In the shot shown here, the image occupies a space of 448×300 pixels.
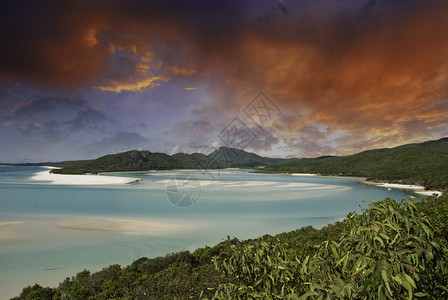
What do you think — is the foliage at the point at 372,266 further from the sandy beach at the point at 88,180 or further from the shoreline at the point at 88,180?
the sandy beach at the point at 88,180

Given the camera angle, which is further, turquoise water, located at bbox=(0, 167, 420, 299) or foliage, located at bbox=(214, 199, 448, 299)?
turquoise water, located at bbox=(0, 167, 420, 299)

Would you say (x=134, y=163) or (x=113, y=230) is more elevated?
(x=134, y=163)

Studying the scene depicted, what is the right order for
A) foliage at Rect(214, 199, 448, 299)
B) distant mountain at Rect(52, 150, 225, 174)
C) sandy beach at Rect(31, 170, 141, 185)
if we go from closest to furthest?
foliage at Rect(214, 199, 448, 299)
sandy beach at Rect(31, 170, 141, 185)
distant mountain at Rect(52, 150, 225, 174)

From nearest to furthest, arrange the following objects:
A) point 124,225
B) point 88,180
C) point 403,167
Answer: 1. point 124,225
2. point 88,180
3. point 403,167

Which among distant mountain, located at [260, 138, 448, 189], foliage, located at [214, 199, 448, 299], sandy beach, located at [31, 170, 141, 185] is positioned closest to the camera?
foliage, located at [214, 199, 448, 299]

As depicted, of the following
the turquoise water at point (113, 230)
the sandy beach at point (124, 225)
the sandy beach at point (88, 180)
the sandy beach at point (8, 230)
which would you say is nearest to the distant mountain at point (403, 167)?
the turquoise water at point (113, 230)

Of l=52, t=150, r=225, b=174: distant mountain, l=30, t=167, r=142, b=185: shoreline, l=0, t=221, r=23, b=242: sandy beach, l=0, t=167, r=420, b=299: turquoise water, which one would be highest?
l=52, t=150, r=225, b=174: distant mountain

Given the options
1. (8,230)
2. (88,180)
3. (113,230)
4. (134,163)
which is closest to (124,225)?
(113,230)

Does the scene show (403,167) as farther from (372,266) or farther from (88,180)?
(88,180)

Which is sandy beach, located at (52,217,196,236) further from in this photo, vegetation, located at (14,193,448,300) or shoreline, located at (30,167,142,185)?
shoreline, located at (30,167,142,185)

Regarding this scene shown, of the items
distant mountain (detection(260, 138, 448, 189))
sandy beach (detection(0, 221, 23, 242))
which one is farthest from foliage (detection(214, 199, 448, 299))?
distant mountain (detection(260, 138, 448, 189))

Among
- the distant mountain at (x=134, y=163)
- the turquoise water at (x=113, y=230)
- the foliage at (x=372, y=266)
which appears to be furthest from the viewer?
the distant mountain at (x=134, y=163)

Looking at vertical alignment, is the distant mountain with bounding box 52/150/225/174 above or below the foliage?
above
